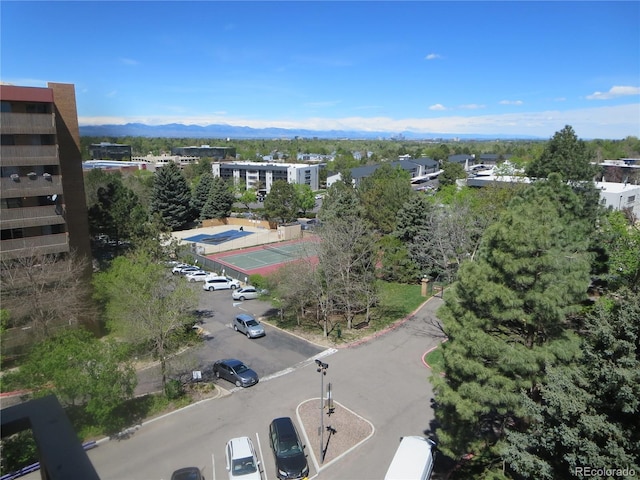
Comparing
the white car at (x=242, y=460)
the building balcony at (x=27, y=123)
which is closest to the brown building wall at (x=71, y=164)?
the building balcony at (x=27, y=123)

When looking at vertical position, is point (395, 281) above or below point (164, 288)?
below

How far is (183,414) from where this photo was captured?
48.8 ft

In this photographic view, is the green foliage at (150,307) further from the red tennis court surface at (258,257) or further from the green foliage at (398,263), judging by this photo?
the green foliage at (398,263)

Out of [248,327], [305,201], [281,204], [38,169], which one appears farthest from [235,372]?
[305,201]

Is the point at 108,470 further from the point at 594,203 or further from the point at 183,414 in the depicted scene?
the point at 594,203

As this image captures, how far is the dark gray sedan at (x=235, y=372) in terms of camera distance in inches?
657

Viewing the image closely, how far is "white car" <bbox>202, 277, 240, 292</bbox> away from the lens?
29391 millimetres

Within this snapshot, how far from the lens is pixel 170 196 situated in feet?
166

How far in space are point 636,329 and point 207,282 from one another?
1011 inches

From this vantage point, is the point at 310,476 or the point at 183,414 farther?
the point at 183,414

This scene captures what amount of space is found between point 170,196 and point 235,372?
125 ft

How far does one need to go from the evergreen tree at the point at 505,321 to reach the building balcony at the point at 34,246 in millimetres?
17143

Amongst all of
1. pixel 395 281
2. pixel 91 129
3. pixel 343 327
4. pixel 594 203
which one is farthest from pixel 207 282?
pixel 594 203

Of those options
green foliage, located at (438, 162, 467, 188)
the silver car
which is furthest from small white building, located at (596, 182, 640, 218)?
the silver car
